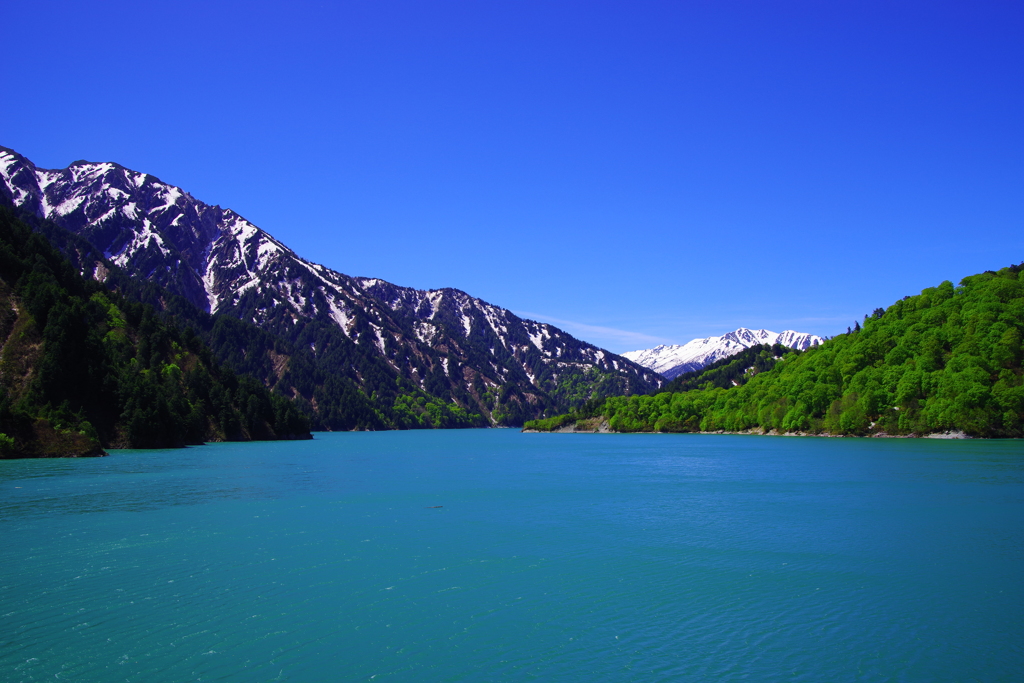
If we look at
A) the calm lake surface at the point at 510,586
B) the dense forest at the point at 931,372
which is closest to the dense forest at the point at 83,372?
the calm lake surface at the point at 510,586

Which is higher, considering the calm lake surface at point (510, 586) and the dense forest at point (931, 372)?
the dense forest at point (931, 372)

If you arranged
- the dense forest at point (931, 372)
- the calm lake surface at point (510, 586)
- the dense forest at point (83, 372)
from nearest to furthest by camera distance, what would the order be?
the calm lake surface at point (510, 586)
the dense forest at point (83, 372)
the dense forest at point (931, 372)

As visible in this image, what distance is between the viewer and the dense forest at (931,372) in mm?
122688

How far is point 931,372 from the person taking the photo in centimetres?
13450

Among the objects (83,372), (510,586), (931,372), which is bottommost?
(510,586)

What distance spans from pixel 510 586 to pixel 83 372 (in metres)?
93.8

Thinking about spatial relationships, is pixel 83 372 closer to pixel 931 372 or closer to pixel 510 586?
pixel 510 586

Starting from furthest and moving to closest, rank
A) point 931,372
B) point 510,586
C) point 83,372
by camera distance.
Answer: point 931,372
point 83,372
point 510,586

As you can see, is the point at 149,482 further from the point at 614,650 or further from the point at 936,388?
the point at 936,388

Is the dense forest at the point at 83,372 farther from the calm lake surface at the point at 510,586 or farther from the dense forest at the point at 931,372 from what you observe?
the dense forest at the point at 931,372

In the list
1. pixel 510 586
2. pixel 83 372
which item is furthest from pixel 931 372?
pixel 83 372

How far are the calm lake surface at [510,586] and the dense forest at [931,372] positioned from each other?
282ft

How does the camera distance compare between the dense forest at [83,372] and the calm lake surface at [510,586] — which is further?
the dense forest at [83,372]

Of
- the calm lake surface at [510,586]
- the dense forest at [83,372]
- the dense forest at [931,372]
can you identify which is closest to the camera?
the calm lake surface at [510,586]
